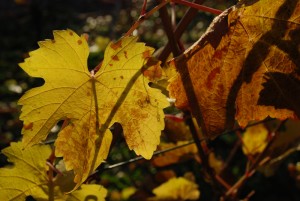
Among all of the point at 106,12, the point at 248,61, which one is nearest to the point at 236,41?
the point at 248,61

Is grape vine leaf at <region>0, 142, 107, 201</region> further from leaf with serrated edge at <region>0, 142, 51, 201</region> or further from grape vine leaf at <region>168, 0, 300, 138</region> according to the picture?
grape vine leaf at <region>168, 0, 300, 138</region>

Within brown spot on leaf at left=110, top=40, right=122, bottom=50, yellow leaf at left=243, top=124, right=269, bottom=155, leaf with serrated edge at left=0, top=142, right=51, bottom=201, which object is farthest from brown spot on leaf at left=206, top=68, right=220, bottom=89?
yellow leaf at left=243, top=124, right=269, bottom=155

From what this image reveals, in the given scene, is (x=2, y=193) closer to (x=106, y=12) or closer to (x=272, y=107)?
(x=272, y=107)

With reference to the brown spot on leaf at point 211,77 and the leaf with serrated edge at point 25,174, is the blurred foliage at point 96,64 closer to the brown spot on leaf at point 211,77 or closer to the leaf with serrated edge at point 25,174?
the leaf with serrated edge at point 25,174

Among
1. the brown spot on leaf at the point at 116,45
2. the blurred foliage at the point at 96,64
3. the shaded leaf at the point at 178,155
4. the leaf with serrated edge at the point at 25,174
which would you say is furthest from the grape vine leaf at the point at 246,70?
the shaded leaf at the point at 178,155

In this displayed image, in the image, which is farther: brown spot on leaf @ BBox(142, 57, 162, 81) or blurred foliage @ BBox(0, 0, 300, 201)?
blurred foliage @ BBox(0, 0, 300, 201)

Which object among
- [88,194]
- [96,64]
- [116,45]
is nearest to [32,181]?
[88,194]
